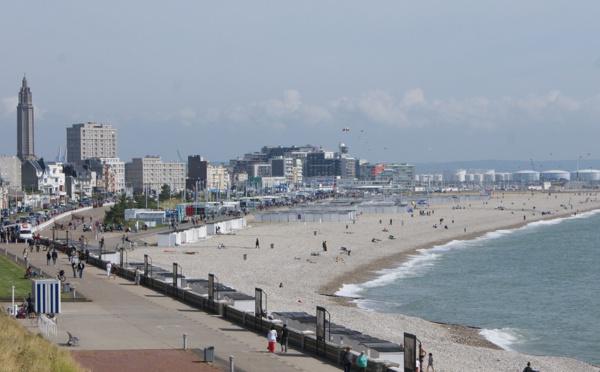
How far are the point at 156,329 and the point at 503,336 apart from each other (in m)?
13.2

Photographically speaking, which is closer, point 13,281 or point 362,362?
point 362,362

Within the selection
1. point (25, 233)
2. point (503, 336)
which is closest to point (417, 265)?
point (25, 233)

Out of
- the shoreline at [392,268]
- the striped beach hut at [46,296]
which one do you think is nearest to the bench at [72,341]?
the striped beach hut at [46,296]

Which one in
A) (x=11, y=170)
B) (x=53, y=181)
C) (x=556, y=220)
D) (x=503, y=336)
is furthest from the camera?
(x=11, y=170)

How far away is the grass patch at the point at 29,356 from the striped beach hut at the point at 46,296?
21.4ft

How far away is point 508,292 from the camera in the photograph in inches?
1955

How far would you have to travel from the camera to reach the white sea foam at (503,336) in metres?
34.3

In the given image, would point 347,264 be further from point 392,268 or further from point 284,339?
point 284,339

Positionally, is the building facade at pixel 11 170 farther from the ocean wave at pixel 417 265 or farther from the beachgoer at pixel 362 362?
the beachgoer at pixel 362 362

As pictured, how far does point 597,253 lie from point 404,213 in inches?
2233

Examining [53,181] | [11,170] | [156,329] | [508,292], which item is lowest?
[508,292]

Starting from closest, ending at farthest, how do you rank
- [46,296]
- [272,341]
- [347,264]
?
[272,341]
[46,296]
[347,264]

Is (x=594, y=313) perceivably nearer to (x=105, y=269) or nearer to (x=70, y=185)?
(x=105, y=269)

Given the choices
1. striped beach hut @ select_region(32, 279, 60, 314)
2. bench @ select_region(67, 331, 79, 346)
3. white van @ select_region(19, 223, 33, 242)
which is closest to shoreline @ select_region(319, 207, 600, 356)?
striped beach hut @ select_region(32, 279, 60, 314)
